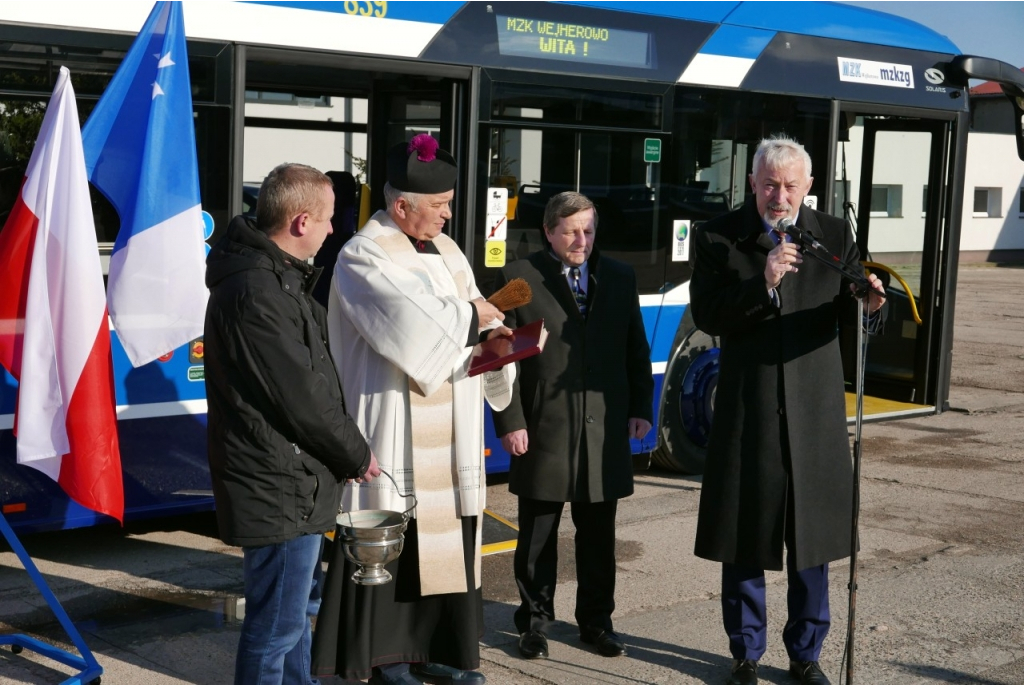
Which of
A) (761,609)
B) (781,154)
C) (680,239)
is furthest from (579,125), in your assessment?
(761,609)

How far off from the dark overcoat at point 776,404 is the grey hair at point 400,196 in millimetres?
1044

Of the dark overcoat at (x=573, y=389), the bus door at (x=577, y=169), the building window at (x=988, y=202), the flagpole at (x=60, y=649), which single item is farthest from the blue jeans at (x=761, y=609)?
the building window at (x=988, y=202)

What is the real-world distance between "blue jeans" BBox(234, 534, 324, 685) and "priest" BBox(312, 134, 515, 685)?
2.01ft

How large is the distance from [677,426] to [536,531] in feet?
10.7

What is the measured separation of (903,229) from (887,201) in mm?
437

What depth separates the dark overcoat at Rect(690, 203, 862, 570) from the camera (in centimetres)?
441

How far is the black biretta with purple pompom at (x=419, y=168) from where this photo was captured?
4133 mm

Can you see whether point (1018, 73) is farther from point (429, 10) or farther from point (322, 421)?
point (322, 421)

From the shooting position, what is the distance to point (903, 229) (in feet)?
31.4

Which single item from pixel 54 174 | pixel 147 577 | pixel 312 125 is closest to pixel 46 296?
pixel 54 174

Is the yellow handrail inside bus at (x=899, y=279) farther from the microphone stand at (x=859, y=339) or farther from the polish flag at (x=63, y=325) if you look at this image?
the polish flag at (x=63, y=325)

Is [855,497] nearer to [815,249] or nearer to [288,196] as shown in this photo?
[815,249]

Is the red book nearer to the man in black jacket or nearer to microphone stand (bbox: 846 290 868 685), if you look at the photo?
the man in black jacket

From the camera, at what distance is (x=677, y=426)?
8.02 meters
